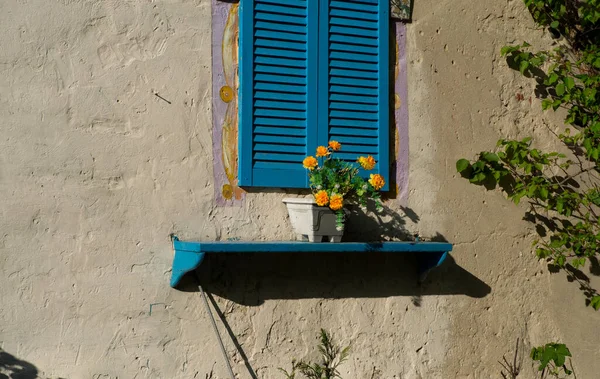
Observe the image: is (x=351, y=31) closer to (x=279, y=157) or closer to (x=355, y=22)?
(x=355, y=22)

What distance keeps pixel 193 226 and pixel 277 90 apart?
0.80 m

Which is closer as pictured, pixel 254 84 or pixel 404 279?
pixel 254 84

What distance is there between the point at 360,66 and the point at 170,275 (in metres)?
Result: 1.48

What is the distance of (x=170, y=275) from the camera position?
3.83 m

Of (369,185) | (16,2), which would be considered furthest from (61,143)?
(369,185)

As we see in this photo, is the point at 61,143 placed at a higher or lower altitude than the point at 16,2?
lower

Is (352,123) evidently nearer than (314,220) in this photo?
No

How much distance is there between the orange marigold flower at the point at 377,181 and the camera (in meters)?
3.87

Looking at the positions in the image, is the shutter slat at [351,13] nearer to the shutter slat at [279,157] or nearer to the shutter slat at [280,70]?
the shutter slat at [280,70]

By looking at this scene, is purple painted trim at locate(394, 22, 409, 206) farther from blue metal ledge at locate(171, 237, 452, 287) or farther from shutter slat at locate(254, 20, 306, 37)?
shutter slat at locate(254, 20, 306, 37)

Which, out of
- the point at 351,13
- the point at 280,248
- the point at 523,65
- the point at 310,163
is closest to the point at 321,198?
the point at 310,163

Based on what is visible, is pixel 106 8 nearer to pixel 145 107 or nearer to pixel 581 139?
pixel 145 107

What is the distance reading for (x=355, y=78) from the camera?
4.23m

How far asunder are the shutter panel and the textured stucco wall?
0.22 meters
